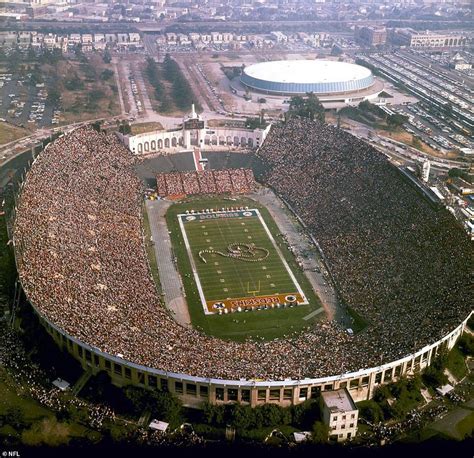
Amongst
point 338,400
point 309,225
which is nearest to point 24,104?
point 309,225

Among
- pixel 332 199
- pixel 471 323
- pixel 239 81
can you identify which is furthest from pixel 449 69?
pixel 471 323

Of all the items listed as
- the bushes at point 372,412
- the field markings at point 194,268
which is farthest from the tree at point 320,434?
the field markings at point 194,268

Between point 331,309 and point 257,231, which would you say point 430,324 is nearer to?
point 331,309

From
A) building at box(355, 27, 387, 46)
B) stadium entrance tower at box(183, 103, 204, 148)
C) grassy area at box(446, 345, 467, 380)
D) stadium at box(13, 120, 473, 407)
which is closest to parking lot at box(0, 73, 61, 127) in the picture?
stadium at box(13, 120, 473, 407)

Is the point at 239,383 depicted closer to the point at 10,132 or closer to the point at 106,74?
the point at 10,132

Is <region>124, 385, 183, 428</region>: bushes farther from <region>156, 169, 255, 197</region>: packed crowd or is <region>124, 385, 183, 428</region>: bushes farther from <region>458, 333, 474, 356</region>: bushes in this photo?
<region>156, 169, 255, 197</region>: packed crowd

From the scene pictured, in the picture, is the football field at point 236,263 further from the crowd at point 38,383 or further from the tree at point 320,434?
the tree at point 320,434
